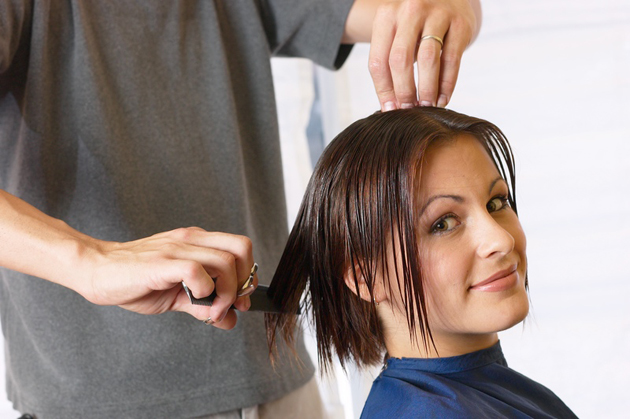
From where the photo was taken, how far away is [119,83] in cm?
117

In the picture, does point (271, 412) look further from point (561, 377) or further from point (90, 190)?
point (561, 377)

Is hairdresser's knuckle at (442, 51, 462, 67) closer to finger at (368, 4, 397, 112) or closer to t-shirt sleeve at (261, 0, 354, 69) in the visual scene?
finger at (368, 4, 397, 112)

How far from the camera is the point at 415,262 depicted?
932mm

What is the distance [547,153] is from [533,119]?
11cm

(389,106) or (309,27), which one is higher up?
(309,27)

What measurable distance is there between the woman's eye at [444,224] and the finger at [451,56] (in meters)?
Result: 0.22

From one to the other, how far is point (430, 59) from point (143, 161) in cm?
53

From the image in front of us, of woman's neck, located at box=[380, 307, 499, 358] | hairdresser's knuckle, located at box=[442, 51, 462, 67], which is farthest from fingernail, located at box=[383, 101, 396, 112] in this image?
woman's neck, located at box=[380, 307, 499, 358]

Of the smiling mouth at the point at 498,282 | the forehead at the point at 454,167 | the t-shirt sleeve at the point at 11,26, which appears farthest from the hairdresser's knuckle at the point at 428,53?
the t-shirt sleeve at the point at 11,26

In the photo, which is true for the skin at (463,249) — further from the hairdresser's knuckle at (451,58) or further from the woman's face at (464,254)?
the hairdresser's knuckle at (451,58)

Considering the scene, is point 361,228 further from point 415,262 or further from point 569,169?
point 569,169

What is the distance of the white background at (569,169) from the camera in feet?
6.24

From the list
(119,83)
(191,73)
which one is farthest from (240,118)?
(119,83)

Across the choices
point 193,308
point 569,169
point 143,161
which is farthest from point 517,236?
point 569,169
